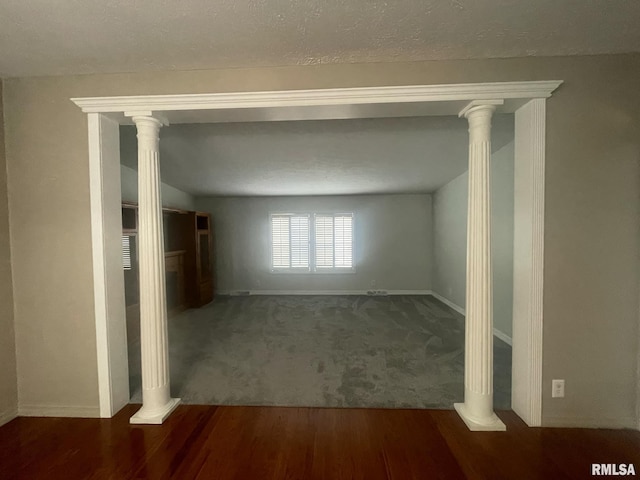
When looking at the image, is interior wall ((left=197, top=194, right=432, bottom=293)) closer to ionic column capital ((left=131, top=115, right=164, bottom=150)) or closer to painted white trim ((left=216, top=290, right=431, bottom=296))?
painted white trim ((left=216, top=290, right=431, bottom=296))

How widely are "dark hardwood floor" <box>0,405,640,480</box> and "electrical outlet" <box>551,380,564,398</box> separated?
0.22 meters

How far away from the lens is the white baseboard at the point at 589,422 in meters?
1.73

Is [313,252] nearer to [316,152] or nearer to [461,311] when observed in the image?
[316,152]

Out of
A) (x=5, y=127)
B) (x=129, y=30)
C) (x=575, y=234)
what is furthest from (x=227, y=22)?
(x=575, y=234)

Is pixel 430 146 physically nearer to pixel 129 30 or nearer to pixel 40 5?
pixel 129 30

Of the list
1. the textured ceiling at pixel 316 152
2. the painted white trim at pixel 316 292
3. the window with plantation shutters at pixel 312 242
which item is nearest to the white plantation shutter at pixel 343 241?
the window with plantation shutters at pixel 312 242

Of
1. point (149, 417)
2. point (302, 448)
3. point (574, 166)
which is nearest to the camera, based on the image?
point (302, 448)

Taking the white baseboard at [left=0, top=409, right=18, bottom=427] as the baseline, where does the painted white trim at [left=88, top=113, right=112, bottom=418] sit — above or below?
above

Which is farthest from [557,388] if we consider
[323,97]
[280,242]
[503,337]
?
[280,242]

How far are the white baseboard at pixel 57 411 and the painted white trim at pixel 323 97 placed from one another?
7.08 ft

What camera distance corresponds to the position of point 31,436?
173 centimetres

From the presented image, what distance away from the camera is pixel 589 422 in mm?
1742

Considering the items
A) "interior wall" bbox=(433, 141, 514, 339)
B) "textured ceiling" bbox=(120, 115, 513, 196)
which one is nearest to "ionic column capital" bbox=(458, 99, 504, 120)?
"textured ceiling" bbox=(120, 115, 513, 196)

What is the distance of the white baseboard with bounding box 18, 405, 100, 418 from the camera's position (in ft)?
6.22
